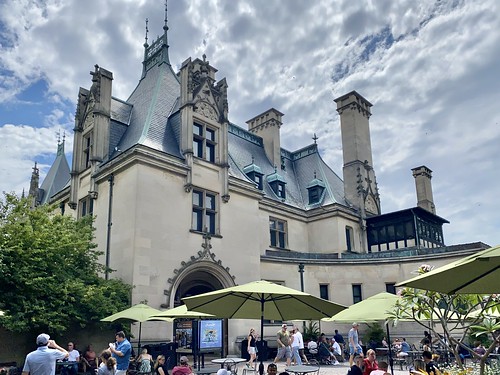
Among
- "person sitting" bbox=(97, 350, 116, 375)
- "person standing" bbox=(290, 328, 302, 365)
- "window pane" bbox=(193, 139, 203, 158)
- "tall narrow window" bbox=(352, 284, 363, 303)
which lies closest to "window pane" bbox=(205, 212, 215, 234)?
"window pane" bbox=(193, 139, 203, 158)

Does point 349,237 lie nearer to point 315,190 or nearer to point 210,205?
point 315,190

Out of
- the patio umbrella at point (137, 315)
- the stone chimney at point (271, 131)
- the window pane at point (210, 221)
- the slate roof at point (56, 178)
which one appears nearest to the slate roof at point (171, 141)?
the slate roof at point (56, 178)

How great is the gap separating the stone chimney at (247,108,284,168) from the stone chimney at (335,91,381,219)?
4672 mm

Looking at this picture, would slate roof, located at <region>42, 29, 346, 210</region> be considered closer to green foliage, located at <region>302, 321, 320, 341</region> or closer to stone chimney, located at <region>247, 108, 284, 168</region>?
stone chimney, located at <region>247, 108, 284, 168</region>

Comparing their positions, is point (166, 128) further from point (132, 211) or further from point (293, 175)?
point (293, 175)

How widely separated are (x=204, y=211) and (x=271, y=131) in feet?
45.9

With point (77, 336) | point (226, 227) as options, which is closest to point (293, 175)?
point (226, 227)

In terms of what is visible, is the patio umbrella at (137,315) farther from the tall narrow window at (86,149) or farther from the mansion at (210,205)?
the tall narrow window at (86,149)

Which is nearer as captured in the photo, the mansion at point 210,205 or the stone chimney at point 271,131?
the mansion at point 210,205

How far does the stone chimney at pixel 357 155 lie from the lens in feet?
107

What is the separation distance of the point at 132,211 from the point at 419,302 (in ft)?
44.1

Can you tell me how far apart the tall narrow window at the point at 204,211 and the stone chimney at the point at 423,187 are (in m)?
21.9

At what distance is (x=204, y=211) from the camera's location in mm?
22781

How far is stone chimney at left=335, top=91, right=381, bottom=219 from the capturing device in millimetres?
32500
